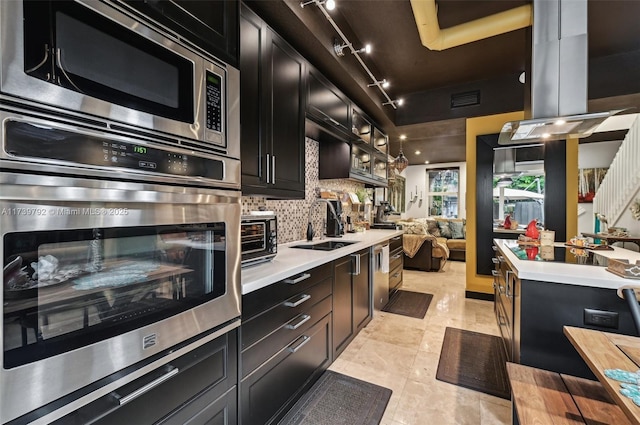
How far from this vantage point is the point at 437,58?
3.22m

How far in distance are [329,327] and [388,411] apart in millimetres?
642

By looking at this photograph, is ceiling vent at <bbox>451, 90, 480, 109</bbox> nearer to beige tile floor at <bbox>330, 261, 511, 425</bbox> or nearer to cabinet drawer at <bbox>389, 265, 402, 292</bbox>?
cabinet drawer at <bbox>389, 265, 402, 292</bbox>

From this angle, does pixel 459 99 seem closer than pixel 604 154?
Yes

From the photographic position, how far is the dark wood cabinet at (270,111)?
1639 mm

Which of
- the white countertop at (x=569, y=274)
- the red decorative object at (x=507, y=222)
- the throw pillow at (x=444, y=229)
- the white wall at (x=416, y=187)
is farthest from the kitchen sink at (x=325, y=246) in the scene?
the white wall at (x=416, y=187)

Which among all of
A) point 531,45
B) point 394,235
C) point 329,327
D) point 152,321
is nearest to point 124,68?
point 152,321

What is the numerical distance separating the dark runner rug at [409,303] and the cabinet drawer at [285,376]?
1.52 meters

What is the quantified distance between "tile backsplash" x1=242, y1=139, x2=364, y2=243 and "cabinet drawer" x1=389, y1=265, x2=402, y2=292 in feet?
4.29

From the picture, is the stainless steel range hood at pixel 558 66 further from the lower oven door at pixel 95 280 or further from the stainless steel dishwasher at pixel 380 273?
the lower oven door at pixel 95 280

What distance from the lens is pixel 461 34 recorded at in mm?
2482

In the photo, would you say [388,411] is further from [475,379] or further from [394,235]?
[394,235]

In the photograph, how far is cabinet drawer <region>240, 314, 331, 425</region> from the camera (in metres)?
1.32

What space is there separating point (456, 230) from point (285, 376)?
20.3 ft

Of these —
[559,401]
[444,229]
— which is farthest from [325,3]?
[444,229]
